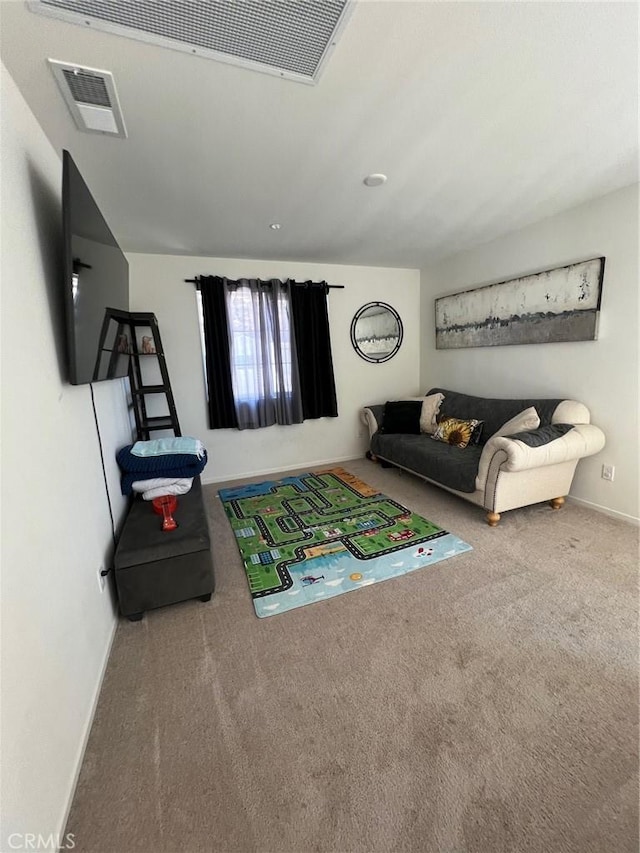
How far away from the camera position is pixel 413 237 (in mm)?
3135

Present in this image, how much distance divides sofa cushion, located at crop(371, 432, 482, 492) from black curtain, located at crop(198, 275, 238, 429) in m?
1.67

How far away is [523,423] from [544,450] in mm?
358

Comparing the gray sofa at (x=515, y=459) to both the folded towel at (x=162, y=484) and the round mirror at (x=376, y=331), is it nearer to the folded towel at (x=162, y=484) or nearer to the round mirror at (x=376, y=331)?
the round mirror at (x=376, y=331)

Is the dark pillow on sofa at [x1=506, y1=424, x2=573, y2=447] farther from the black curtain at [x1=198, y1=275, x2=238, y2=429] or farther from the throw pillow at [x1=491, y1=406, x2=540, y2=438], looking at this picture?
the black curtain at [x1=198, y1=275, x2=238, y2=429]

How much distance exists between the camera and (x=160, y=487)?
2.26m

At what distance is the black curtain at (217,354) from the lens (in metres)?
3.43

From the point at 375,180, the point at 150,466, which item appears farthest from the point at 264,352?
the point at 375,180

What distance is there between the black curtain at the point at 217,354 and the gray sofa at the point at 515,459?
6.43 ft

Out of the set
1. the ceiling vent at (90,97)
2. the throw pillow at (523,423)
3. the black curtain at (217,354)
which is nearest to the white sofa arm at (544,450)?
the throw pillow at (523,423)

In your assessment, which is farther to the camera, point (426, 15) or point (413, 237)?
point (413, 237)

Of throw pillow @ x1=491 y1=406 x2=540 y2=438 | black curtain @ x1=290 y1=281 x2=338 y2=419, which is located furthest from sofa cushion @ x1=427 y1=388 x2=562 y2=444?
black curtain @ x1=290 y1=281 x2=338 y2=419

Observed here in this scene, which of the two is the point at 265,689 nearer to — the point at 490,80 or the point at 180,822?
the point at 180,822

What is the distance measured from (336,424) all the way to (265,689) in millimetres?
3106

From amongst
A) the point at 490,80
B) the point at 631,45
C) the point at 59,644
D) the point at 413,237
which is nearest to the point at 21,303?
the point at 59,644
